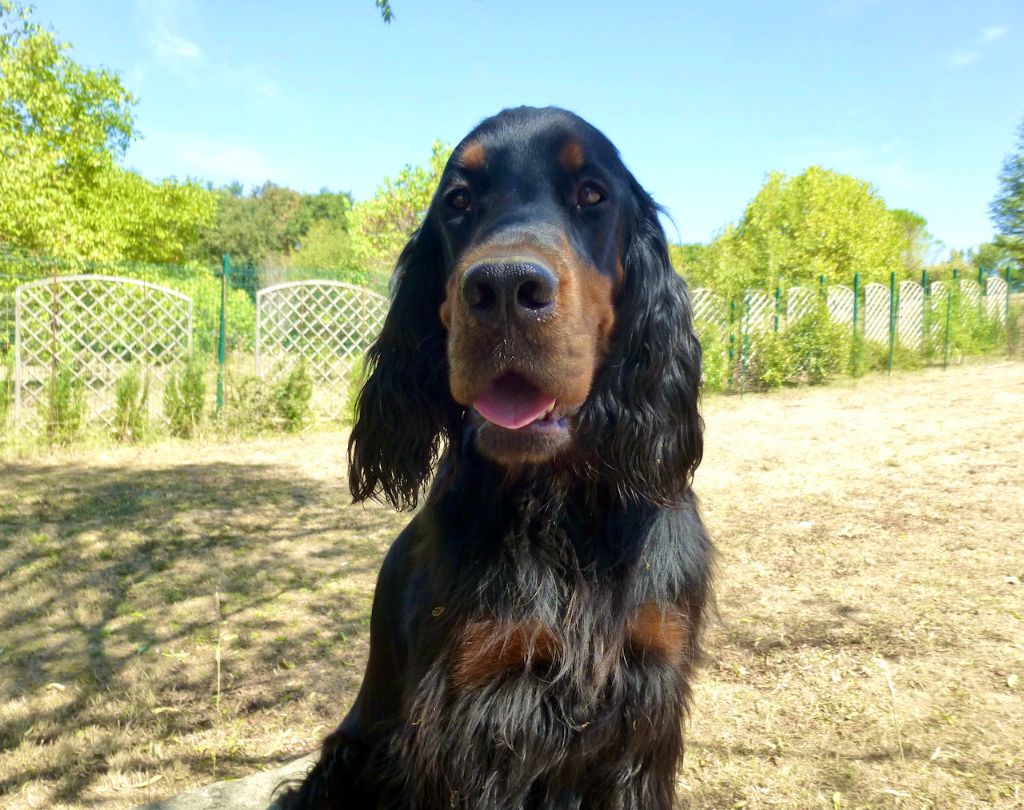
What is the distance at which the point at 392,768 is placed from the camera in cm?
185

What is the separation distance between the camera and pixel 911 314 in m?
15.6

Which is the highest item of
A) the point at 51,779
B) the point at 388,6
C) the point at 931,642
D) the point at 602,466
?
the point at 388,6

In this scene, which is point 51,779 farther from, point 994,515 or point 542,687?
point 994,515

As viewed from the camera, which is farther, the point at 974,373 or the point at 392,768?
the point at 974,373

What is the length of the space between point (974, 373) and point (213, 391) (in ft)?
42.0

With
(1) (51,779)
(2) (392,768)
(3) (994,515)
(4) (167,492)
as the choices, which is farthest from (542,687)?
(4) (167,492)

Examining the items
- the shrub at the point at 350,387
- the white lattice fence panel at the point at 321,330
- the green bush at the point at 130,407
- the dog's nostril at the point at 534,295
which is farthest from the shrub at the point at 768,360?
the dog's nostril at the point at 534,295

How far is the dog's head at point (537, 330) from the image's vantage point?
156cm

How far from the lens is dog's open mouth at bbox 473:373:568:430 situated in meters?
1.64

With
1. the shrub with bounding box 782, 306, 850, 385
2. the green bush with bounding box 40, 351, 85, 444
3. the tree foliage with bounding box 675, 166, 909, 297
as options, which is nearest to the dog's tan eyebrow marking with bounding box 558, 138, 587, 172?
the green bush with bounding box 40, 351, 85, 444

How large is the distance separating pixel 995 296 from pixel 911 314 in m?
3.83

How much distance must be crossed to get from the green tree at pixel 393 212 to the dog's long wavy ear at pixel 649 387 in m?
18.0

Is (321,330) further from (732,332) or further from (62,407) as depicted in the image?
(732,332)

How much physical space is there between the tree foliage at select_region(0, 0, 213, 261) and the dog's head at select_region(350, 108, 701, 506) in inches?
409
